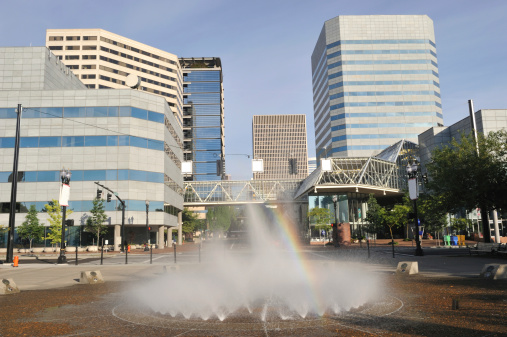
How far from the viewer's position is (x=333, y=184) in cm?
6053

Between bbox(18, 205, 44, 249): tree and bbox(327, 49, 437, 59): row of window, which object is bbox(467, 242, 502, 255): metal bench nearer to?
bbox(18, 205, 44, 249): tree

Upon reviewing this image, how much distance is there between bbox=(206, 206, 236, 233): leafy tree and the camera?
14375 cm

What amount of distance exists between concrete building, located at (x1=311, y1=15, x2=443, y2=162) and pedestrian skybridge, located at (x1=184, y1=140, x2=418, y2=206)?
30543 mm

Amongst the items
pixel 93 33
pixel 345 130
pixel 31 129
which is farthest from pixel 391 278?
pixel 93 33

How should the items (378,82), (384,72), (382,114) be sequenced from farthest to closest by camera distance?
(384,72) → (378,82) → (382,114)

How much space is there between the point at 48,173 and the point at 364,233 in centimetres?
5334

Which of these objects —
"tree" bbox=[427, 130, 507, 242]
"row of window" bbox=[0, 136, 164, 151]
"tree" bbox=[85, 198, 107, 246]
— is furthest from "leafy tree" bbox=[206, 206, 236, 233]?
"tree" bbox=[427, 130, 507, 242]

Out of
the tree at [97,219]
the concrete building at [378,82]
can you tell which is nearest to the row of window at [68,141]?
the tree at [97,219]

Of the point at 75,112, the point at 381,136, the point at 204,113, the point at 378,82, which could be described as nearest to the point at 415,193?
the point at 75,112

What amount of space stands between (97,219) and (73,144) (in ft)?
37.4

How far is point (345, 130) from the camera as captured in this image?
370 feet

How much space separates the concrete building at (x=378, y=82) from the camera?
113 metres

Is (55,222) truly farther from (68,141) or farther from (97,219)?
(68,141)

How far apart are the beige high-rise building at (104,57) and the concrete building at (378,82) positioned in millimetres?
52113
